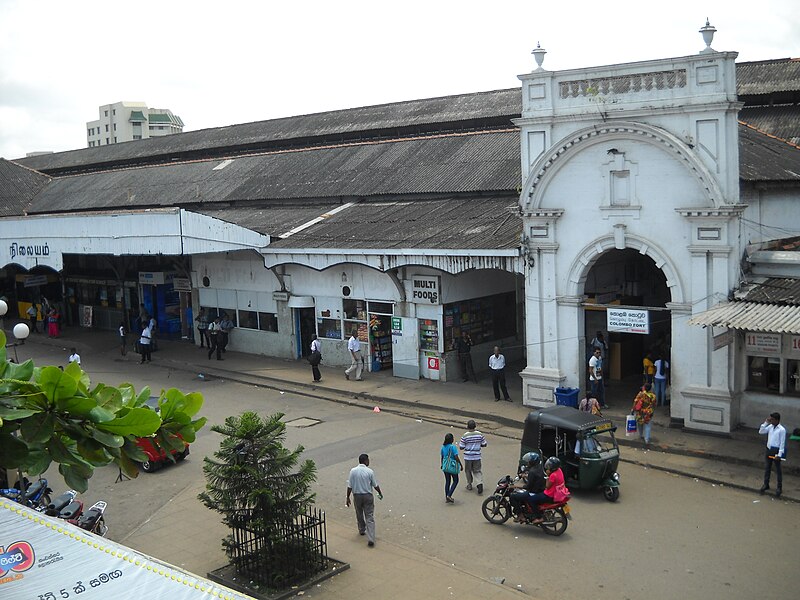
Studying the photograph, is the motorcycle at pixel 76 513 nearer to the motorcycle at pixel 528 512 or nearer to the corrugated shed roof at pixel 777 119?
the motorcycle at pixel 528 512

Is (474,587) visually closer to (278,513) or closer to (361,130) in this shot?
(278,513)

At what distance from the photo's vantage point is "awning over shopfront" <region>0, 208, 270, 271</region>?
87.8 feet

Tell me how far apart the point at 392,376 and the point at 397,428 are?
5168mm

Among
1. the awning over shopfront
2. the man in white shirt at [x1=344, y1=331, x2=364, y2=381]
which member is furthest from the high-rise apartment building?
the man in white shirt at [x1=344, y1=331, x2=364, y2=381]

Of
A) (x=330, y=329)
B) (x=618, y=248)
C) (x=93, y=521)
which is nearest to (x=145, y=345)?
(x=330, y=329)

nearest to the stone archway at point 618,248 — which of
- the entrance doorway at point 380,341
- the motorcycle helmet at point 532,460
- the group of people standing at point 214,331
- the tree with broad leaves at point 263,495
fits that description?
the motorcycle helmet at point 532,460

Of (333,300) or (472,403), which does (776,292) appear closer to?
(472,403)

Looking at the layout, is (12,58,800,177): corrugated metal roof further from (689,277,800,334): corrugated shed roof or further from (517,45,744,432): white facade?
(689,277,800,334): corrugated shed roof

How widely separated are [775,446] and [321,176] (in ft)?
69.9

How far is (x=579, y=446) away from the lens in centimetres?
1462

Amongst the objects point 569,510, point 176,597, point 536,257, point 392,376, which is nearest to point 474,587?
point 569,510

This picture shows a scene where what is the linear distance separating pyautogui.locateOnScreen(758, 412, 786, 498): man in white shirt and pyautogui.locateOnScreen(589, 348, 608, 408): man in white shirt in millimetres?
5256

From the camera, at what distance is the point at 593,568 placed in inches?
470

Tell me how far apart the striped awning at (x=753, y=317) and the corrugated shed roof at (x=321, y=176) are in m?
9.33
